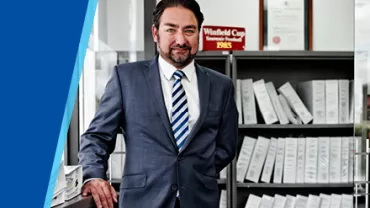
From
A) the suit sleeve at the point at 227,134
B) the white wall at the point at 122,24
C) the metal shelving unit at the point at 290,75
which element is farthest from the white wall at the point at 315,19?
the suit sleeve at the point at 227,134

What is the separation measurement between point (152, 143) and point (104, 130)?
15 cm

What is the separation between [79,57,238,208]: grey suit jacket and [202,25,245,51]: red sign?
3.77 feet

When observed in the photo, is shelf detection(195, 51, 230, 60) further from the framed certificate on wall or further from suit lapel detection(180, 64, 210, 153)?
suit lapel detection(180, 64, 210, 153)

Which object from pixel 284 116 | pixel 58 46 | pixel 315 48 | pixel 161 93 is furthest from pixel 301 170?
pixel 58 46

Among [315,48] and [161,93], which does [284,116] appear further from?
[161,93]

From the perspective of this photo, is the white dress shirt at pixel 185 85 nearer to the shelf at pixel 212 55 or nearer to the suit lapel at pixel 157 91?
the suit lapel at pixel 157 91

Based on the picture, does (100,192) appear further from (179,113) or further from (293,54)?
(293,54)

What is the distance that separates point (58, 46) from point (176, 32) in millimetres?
1099

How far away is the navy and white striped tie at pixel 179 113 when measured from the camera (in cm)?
153

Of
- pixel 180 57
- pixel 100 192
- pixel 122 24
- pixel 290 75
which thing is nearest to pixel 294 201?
pixel 290 75

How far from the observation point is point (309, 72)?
300 centimetres

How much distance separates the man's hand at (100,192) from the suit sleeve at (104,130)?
0.81 ft

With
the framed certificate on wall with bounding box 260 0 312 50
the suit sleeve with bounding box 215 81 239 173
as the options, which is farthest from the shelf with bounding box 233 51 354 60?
the suit sleeve with bounding box 215 81 239 173

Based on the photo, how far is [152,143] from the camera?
1.50 m
